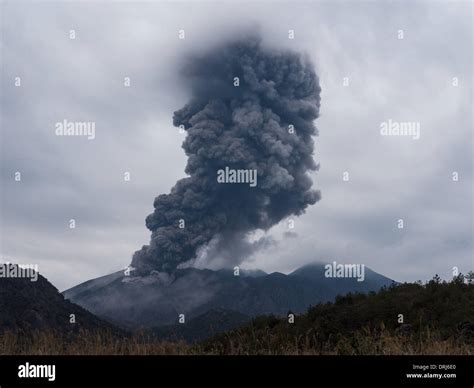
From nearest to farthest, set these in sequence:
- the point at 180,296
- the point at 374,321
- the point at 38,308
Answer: the point at 374,321 < the point at 38,308 < the point at 180,296

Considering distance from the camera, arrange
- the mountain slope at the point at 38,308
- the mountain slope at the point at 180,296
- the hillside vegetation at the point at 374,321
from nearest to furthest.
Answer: the hillside vegetation at the point at 374,321
the mountain slope at the point at 38,308
the mountain slope at the point at 180,296

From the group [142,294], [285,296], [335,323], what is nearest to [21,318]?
[335,323]

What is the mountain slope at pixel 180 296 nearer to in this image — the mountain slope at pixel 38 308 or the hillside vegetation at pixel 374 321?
the mountain slope at pixel 38 308

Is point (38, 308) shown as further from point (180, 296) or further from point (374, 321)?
point (180, 296)

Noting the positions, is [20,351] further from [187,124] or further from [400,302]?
[187,124]

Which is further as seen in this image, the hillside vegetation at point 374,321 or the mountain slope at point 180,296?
the mountain slope at point 180,296

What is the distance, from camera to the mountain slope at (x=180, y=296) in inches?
5640

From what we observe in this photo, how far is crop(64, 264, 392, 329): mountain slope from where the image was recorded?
143m

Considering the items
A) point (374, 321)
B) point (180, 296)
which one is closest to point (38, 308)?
point (374, 321)

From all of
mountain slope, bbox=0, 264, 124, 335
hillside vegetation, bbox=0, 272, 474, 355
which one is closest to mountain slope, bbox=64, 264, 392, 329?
mountain slope, bbox=0, 264, 124, 335

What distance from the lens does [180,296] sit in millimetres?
153500

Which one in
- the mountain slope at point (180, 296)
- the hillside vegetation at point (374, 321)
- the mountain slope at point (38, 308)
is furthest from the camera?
the mountain slope at point (180, 296)

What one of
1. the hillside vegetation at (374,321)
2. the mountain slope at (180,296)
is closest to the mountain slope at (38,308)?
the hillside vegetation at (374,321)

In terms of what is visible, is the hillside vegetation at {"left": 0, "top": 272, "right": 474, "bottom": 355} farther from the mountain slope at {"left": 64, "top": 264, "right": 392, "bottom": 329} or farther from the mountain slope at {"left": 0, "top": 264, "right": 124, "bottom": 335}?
the mountain slope at {"left": 64, "top": 264, "right": 392, "bottom": 329}
